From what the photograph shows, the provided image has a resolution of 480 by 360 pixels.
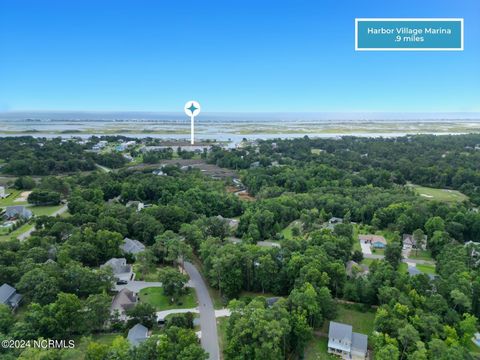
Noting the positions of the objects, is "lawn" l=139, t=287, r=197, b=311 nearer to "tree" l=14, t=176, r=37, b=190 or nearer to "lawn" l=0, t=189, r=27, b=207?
"lawn" l=0, t=189, r=27, b=207

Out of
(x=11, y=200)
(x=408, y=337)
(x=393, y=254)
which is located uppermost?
(x=11, y=200)

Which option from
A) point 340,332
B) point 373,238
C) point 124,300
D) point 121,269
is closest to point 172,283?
point 124,300

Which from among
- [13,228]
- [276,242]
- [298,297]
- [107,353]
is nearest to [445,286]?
[298,297]

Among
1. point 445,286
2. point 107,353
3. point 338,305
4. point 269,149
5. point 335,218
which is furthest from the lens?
point 269,149

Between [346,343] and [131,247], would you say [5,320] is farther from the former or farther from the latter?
[346,343]

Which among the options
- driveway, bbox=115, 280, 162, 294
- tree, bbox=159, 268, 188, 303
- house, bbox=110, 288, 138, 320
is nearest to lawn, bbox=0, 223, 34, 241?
driveway, bbox=115, 280, 162, 294

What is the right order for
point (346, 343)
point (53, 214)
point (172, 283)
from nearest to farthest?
point (346, 343) < point (172, 283) < point (53, 214)

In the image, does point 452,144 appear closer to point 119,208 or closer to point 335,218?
point 335,218
